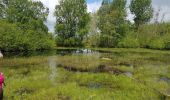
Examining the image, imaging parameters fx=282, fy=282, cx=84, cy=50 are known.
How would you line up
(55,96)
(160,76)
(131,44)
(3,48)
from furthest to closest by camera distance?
(131,44) → (3,48) → (160,76) → (55,96)

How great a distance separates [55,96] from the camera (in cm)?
2125

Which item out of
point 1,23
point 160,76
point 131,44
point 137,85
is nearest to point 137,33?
point 131,44

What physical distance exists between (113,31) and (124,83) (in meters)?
86.7

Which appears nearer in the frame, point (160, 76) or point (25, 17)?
point (160, 76)

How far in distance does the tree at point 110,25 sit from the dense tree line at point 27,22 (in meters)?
26.8

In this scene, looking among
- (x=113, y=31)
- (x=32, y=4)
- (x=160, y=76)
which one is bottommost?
(x=160, y=76)

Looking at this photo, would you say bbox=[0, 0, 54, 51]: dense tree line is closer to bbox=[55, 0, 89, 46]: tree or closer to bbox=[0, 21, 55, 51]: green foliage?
bbox=[0, 21, 55, 51]: green foliage

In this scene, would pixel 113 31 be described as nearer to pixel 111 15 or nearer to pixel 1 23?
pixel 111 15

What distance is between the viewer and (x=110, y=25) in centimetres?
11500

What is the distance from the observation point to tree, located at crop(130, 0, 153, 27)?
133 m

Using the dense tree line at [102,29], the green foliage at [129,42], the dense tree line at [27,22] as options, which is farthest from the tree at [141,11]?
the dense tree line at [27,22]

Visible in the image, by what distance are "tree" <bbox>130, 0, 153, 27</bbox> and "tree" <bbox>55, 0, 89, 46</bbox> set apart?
2763 cm

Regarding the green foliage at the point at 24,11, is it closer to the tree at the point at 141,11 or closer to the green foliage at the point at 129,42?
the green foliage at the point at 129,42

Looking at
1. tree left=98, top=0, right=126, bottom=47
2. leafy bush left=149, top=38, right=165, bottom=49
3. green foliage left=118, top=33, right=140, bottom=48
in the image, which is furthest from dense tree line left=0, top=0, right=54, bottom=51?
leafy bush left=149, top=38, right=165, bottom=49
